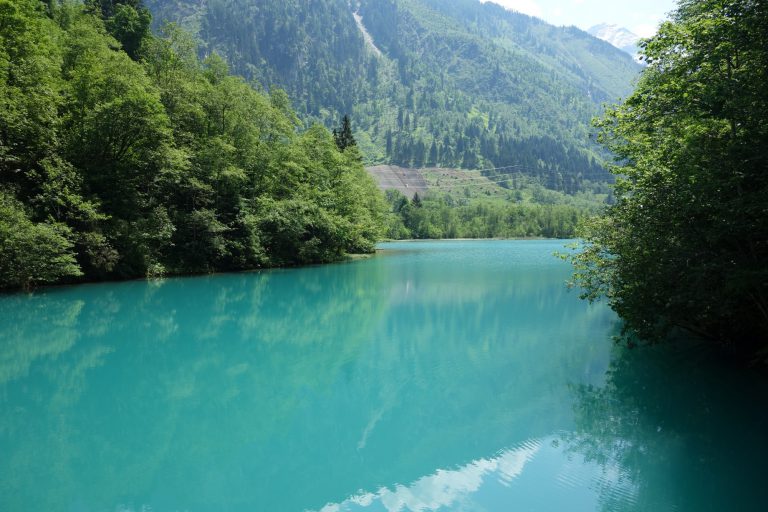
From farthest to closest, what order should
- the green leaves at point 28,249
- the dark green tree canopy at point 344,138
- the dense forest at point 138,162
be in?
the dark green tree canopy at point 344,138
the dense forest at point 138,162
the green leaves at point 28,249

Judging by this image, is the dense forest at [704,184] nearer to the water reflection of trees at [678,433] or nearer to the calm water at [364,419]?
the water reflection of trees at [678,433]

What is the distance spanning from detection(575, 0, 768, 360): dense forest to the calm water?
2.08 m

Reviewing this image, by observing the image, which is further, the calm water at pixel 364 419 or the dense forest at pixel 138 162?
the dense forest at pixel 138 162

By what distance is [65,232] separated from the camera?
2559cm

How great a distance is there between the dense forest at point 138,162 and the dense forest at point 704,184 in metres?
25.6

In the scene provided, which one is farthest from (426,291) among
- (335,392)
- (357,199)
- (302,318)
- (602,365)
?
(357,199)

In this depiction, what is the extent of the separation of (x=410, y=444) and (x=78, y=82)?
31298mm

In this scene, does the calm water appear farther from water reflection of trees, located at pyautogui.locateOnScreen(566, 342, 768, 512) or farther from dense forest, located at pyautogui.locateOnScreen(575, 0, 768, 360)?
dense forest, located at pyautogui.locateOnScreen(575, 0, 768, 360)

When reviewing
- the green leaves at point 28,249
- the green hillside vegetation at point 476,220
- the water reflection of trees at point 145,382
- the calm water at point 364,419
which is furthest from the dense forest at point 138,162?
the green hillside vegetation at point 476,220

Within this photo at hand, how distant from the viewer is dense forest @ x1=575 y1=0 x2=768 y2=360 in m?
9.09

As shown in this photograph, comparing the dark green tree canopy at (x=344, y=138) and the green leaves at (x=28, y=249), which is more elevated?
the dark green tree canopy at (x=344, y=138)

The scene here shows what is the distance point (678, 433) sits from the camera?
360 inches

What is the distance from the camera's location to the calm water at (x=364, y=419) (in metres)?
7.14

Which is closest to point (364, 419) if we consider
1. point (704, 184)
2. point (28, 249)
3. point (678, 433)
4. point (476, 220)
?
point (678, 433)
